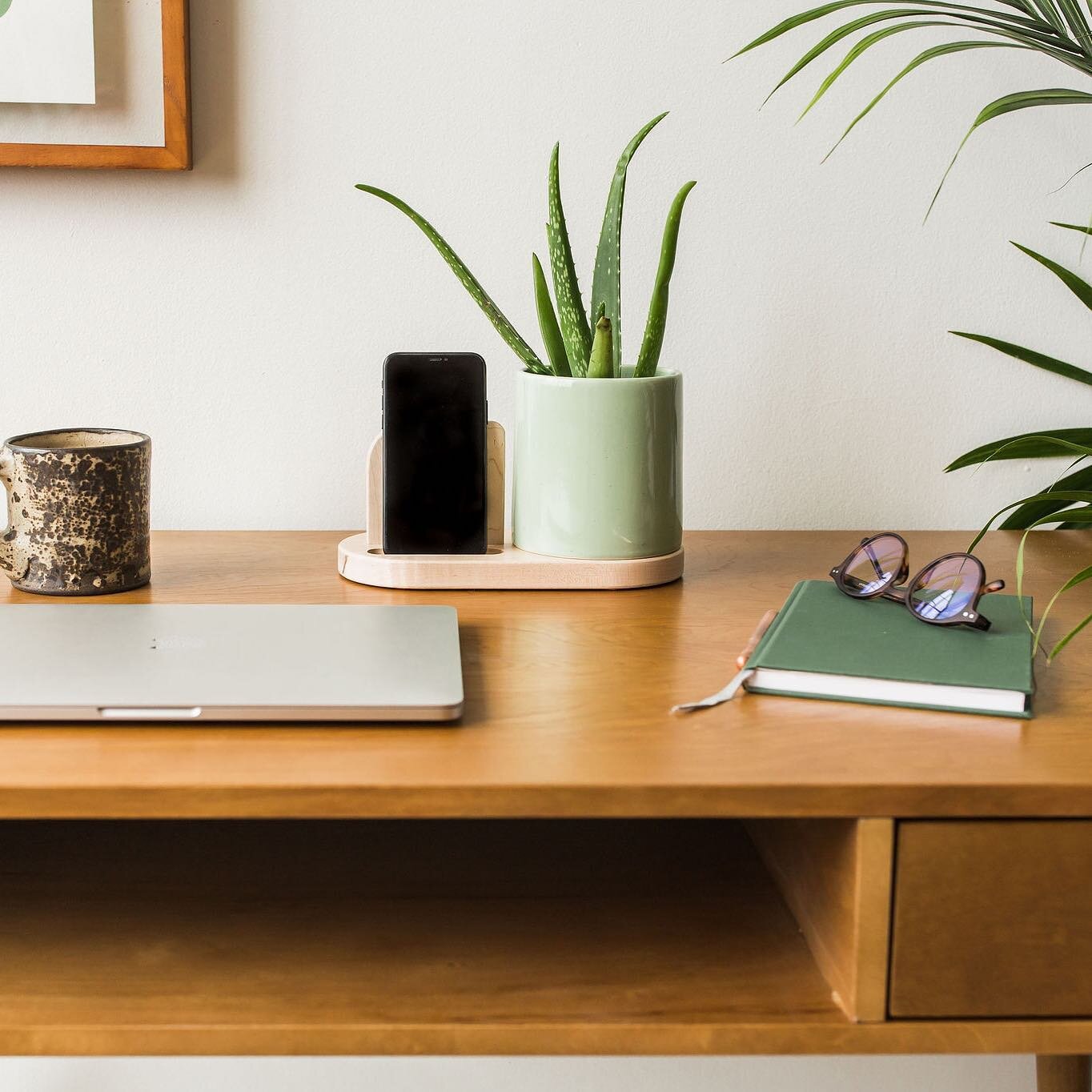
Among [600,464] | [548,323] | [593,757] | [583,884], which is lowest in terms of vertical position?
[583,884]

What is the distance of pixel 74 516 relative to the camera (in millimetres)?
867

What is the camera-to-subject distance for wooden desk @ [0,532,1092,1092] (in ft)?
1.92

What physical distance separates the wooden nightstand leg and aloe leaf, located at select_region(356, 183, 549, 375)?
2.27ft

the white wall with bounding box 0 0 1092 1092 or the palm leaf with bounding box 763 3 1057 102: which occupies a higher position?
the palm leaf with bounding box 763 3 1057 102

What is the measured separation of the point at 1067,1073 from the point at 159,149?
42.5 inches

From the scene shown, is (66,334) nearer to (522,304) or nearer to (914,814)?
(522,304)

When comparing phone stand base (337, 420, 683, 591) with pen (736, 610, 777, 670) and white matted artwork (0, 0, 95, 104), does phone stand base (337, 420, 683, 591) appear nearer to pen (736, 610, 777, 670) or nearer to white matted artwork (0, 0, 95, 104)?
pen (736, 610, 777, 670)

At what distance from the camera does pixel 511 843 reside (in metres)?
0.88

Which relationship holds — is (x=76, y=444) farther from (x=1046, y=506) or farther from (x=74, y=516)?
(x=1046, y=506)

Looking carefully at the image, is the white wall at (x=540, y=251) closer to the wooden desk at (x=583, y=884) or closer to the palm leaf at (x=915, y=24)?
the palm leaf at (x=915, y=24)

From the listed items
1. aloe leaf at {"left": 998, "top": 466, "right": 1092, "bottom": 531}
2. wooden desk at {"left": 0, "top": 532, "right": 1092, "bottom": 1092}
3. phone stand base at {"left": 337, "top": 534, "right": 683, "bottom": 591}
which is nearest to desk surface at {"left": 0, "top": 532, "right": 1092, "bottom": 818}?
wooden desk at {"left": 0, "top": 532, "right": 1092, "bottom": 1092}

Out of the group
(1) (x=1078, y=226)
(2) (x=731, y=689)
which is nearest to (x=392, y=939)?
(2) (x=731, y=689)

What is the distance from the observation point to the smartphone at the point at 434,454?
92 centimetres

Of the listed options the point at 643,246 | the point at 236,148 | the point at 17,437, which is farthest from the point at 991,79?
the point at 17,437
